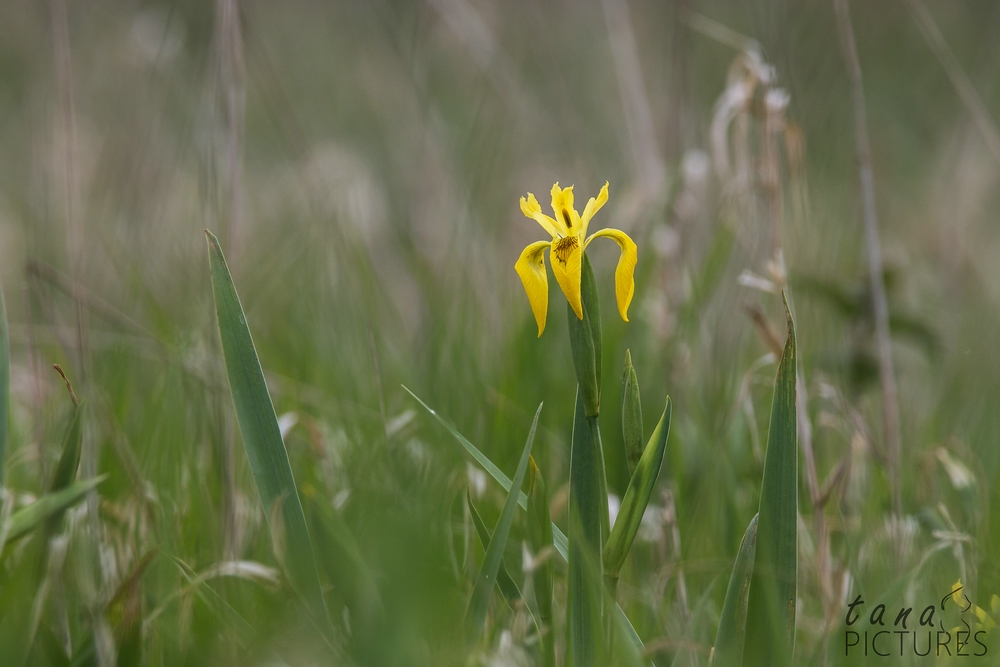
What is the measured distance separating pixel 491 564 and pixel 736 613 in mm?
264

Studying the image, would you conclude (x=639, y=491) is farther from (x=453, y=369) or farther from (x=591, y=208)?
(x=453, y=369)

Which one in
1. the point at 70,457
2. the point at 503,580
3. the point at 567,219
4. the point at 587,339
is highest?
the point at 567,219

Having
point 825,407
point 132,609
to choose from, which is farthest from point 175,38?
point 825,407

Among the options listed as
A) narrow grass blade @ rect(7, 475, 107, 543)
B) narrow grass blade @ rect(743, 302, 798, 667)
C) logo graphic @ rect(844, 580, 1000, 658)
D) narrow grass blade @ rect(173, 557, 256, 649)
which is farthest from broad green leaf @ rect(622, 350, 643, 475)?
narrow grass blade @ rect(7, 475, 107, 543)

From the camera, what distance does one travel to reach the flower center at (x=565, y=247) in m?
0.81

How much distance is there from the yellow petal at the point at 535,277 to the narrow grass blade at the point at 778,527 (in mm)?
254

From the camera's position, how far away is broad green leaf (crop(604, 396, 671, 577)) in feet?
2.52

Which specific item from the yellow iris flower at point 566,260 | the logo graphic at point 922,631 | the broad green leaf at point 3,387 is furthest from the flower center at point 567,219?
the broad green leaf at point 3,387

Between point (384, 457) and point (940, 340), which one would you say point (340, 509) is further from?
point (940, 340)

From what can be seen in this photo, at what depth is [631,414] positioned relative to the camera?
84 centimetres

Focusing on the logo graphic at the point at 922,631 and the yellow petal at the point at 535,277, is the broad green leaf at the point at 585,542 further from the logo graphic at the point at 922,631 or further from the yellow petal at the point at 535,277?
the logo graphic at the point at 922,631

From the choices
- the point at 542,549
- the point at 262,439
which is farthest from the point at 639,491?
the point at 262,439

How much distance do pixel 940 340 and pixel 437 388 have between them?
1268mm

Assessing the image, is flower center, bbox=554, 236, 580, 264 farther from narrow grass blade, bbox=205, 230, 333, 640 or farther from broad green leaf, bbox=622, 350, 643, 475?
narrow grass blade, bbox=205, 230, 333, 640
